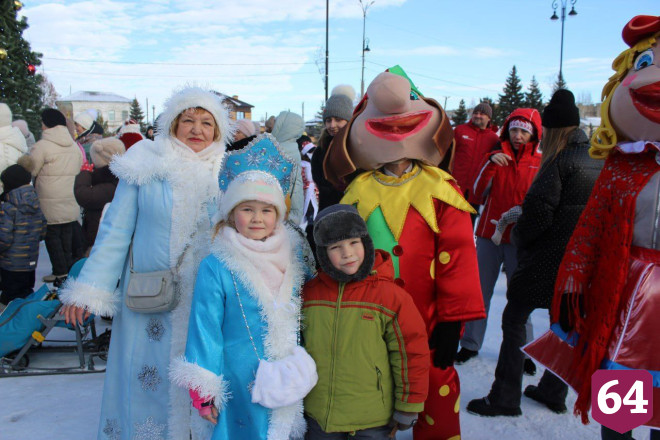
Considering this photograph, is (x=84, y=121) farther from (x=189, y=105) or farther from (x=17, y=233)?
(x=189, y=105)

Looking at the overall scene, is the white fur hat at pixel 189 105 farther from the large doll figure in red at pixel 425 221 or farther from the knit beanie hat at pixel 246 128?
the knit beanie hat at pixel 246 128

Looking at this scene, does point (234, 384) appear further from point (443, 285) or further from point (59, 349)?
point (59, 349)

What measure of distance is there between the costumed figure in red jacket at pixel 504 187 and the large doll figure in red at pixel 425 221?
166 cm

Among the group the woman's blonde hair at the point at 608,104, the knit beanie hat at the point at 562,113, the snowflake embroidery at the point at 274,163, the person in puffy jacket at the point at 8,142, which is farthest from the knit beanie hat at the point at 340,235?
the person in puffy jacket at the point at 8,142

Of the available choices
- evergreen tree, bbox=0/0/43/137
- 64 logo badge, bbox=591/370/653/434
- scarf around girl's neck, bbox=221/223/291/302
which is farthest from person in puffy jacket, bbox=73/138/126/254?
evergreen tree, bbox=0/0/43/137

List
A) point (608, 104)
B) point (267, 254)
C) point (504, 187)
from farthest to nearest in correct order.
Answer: point (504, 187) < point (608, 104) < point (267, 254)

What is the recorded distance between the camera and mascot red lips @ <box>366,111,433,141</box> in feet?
7.60

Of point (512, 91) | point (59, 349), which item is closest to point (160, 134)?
point (59, 349)

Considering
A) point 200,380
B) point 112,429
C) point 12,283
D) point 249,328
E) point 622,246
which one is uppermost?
point 622,246

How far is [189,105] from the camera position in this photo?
2.50 meters

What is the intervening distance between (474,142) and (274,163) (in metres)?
5.04

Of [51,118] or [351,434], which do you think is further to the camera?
[51,118]

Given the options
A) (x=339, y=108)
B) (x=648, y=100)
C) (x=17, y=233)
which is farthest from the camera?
(x=17, y=233)

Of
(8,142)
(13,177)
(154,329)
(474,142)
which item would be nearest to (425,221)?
(154,329)
